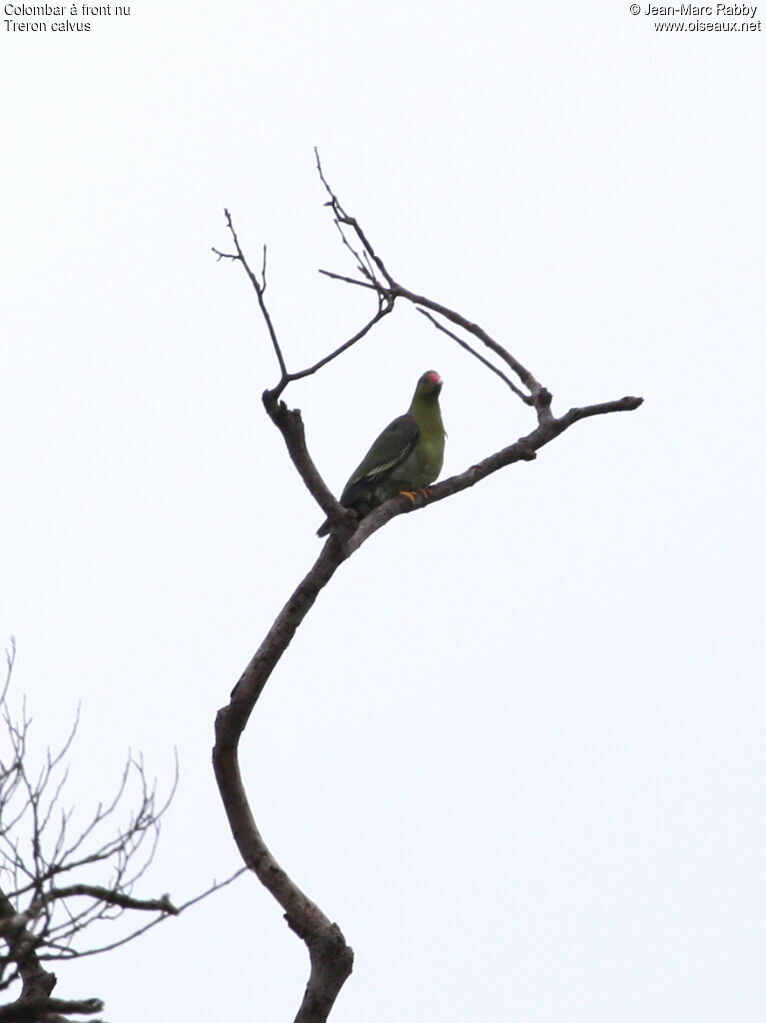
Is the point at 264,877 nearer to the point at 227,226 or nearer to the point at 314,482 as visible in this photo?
the point at 314,482

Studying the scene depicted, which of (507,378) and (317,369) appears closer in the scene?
(317,369)

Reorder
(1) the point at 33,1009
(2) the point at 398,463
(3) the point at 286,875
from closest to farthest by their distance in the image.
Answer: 1. (1) the point at 33,1009
2. (3) the point at 286,875
3. (2) the point at 398,463

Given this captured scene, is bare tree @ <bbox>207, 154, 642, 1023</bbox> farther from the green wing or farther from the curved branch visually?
the green wing

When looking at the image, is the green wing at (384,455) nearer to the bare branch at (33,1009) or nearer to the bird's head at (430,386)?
the bird's head at (430,386)

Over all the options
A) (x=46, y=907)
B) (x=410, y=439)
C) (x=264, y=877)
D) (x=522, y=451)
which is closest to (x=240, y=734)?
(x=264, y=877)

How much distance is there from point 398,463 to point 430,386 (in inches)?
36.3

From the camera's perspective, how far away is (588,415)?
6461 mm

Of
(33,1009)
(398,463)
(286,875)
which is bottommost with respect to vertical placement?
(33,1009)

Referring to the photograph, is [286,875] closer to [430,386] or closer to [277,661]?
[277,661]

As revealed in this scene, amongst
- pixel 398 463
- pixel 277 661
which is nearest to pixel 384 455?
pixel 398 463

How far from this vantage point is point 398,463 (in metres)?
8.78

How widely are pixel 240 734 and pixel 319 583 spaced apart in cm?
70

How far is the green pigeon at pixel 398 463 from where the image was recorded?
28.7 ft

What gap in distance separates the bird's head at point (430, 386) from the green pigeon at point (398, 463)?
0.16 metres
